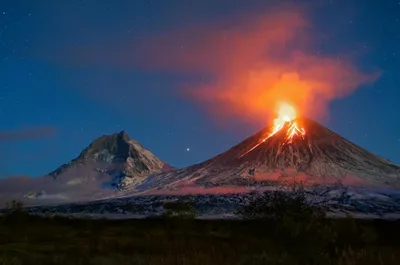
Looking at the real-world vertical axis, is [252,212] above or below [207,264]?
above

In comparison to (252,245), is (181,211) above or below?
above

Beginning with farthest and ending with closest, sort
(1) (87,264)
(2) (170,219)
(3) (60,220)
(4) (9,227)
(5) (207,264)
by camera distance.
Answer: (3) (60,220), (2) (170,219), (4) (9,227), (1) (87,264), (5) (207,264)

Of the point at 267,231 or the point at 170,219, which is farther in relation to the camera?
the point at 170,219

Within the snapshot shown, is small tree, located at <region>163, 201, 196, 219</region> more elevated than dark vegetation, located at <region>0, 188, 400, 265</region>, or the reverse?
small tree, located at <region>163, 201, 196, 219</region>

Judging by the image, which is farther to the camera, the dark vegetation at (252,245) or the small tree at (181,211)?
the small tree at (181,211)

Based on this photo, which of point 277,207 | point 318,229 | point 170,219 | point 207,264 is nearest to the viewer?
point 207,264

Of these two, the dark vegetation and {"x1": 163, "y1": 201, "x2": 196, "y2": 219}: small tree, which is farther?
{"x1": 163, "y1": 201, "x2": 196, "y2": 219}: small tree

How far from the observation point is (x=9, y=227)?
88.2 m

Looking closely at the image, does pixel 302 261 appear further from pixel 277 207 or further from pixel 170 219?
pixel 170 219

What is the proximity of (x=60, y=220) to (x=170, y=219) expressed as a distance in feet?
180

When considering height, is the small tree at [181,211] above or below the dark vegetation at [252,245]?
above

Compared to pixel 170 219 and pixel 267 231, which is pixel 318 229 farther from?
pixel 170 219

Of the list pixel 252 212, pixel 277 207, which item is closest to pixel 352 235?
pixel 277 207

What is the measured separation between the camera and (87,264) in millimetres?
23266
